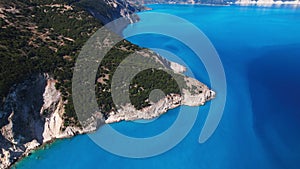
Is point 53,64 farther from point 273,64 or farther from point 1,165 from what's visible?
point 273,64

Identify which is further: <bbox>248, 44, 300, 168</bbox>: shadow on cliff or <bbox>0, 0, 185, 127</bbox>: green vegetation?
<bbox>0, 0, 185, 127</bbox>: green vegetation

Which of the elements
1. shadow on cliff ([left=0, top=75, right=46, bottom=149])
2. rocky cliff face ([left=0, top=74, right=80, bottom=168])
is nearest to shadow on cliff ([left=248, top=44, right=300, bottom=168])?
rocky cliff face ([left=0, top=74, right=80, bottom=168])

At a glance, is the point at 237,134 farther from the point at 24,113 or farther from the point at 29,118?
the point at 24,113

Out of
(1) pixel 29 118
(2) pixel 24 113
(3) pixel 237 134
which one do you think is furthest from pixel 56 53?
(3) pixel 237 134

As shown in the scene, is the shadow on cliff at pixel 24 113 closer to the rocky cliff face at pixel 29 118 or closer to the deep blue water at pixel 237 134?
the rocky cliff face at pixel 29 118

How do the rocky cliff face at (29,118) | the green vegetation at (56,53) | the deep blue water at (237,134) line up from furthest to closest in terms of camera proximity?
the green vegetation at (56,53) < the deep blue water at (237,134) < the rocky cliff face at (29,118)

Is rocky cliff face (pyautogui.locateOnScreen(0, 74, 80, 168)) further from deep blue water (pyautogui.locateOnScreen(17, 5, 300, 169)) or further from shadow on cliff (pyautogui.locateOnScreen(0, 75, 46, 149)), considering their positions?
deep blue water (pyautogui.locateOnScreen(17, 5, 300, 169))

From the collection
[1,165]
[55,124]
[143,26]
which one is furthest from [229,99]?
[143,26]

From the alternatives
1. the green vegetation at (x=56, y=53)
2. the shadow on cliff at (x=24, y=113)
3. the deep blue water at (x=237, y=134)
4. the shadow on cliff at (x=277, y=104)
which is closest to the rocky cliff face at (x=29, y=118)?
the shadow on cliff at (x=24, y=113)
